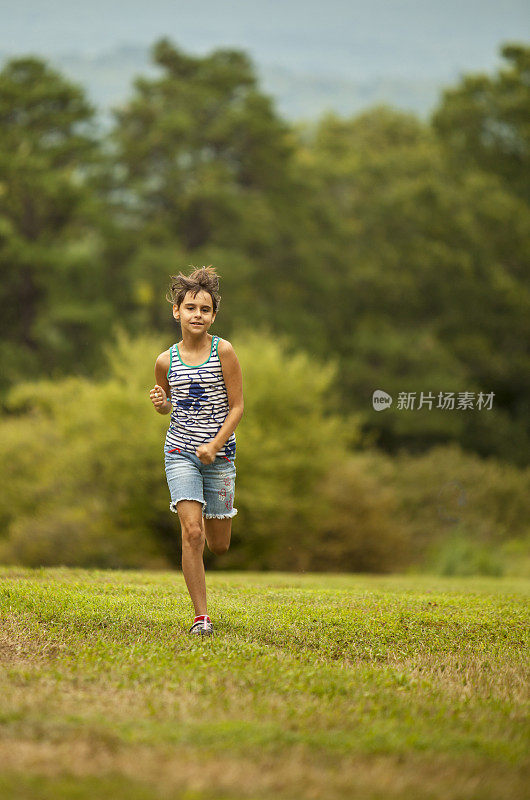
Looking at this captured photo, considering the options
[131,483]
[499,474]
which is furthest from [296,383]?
[499,474]

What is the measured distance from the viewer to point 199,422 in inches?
269

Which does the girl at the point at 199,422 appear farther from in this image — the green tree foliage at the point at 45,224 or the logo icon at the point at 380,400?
the logo icon at the point at 380,400

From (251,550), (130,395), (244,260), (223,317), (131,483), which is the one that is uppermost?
(244,260)

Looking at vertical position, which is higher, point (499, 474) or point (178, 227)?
point (178, 227)

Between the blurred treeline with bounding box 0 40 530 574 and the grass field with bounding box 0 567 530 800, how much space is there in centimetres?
1949

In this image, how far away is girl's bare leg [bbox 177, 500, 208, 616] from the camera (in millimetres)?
6633

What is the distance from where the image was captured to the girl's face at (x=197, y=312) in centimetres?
687

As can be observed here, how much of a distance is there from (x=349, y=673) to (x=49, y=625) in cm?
217

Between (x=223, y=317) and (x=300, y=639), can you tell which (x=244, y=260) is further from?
(x=300, y=639)

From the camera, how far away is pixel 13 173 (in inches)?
1359

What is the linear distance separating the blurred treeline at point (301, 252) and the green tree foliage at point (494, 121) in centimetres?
8

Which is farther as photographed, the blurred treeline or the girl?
the blurred treeline

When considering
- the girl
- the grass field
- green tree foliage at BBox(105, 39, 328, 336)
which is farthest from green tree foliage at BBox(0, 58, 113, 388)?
the girl
